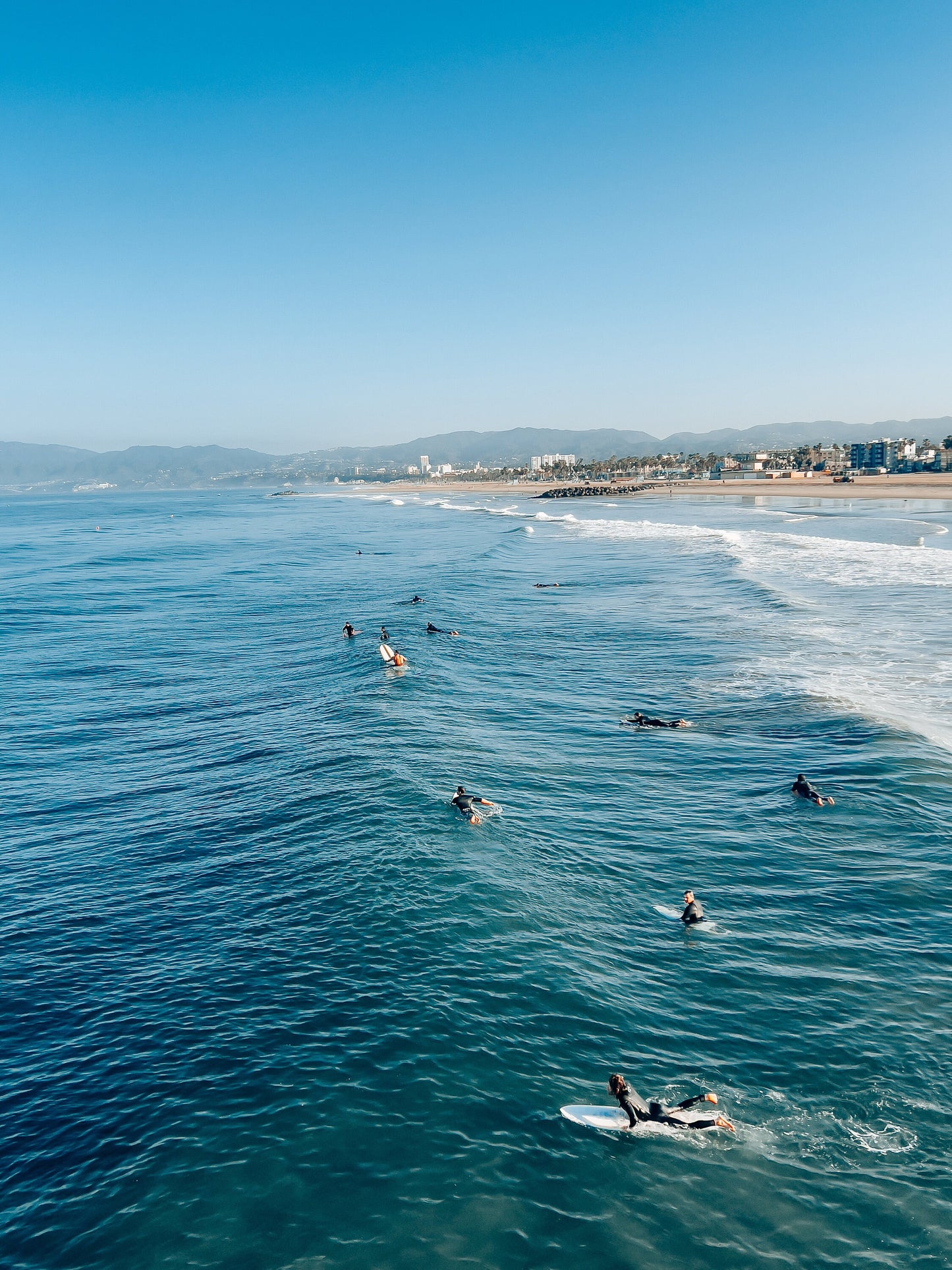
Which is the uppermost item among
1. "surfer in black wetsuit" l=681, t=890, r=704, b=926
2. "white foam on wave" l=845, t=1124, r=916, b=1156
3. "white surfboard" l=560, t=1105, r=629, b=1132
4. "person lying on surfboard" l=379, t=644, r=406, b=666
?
"person lying on surfboard" l=379, t=644, r=406, b=666

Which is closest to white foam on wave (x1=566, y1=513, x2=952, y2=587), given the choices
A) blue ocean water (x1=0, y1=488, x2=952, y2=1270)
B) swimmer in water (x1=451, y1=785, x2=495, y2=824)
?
blue ocean water (x1=0, y1=488, x2=952, y2=1270)

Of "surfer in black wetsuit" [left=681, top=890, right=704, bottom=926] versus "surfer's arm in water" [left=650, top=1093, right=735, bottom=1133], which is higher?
"surfer in black wetsuit" [left=681, top=890, right=704, bottom=926]

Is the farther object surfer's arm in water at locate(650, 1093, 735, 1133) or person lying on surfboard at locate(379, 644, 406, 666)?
person lying on surfboard at locate(379, 644, 406, 666)

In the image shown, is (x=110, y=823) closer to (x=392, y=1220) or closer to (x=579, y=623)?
(x=392, y=1220)

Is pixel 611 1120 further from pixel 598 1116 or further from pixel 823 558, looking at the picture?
pixel 823 558

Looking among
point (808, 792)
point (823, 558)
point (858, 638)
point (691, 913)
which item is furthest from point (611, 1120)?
point (823, 558)

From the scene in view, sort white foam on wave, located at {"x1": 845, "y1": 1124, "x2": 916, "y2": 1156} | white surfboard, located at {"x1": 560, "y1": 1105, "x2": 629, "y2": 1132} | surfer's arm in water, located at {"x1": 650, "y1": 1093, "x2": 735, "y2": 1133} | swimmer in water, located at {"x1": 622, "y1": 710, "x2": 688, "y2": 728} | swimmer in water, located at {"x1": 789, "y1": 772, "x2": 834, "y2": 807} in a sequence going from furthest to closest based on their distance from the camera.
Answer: swimmer in water, located at {"x1": 622, "y1": 710, "x2": 688, "y2": 728}
swimmer in water, located at {"x1": 789, "y1": 772, "x2": 834, "y2": 807}
white surfboard, located at {"x1": 560, "y1": 1105, "x2": 629, "y2": 1132}
surfer's arm in water, located at {"x1": 650, "y1": 1093, "x2": 735, "y2": 1133}
white foam on wave, located at {"x1": 845, "y1": 1124, "x2": 916, "y2": 1156}

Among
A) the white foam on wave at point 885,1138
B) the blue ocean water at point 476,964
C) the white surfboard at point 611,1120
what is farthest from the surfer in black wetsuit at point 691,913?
the white surfboard at point 611,1120

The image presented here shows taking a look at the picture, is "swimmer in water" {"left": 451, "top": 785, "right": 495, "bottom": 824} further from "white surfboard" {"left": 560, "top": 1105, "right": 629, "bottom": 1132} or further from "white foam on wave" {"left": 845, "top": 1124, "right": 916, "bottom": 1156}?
"white foam on wave" {"left": 845, "top": 1124, "right": 916, "bottom": 1156}
